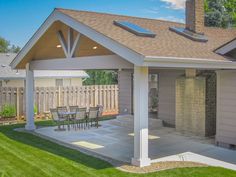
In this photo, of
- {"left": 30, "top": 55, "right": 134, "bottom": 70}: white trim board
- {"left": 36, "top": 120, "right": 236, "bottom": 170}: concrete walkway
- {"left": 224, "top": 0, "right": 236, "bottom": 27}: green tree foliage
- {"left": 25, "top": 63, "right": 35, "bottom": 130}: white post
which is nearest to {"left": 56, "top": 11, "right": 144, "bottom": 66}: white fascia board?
{"left": 30, "top": 55, "right": 134, "bottom": 70}: white trim board

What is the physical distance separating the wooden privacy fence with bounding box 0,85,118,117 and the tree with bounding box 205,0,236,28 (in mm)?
13046

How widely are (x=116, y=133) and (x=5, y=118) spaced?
6585mm

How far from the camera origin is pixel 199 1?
43.3 feet

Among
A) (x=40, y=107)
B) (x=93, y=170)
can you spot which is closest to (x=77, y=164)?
(x=93, y=170)

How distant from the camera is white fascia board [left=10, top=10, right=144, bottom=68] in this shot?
8.12m

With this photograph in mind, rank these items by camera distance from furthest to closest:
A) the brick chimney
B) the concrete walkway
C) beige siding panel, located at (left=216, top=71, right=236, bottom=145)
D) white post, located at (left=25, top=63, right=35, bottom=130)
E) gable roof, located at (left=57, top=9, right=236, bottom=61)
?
white post, located at (left=25, top=63, right=35, bottom=130), the brick chimney, beige siding panel, located at (left=216, top=71, right=236, bottom=145), the concrete walkway, gable roof, located at (left=57, top=9, right=236, bottom=61)

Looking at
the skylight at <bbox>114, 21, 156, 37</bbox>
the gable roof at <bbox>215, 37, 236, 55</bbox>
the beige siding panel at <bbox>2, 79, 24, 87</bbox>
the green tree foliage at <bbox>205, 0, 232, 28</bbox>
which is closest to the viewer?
the skylight at <bbox>114, 21, 156, 37</bbox>

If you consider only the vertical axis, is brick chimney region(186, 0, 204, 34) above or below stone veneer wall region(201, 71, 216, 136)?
above

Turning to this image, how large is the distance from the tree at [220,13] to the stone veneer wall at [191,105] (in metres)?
16.9

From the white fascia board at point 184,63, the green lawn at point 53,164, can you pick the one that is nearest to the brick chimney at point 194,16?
the white fascia board at point 184,63

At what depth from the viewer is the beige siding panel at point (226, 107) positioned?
10607 mm

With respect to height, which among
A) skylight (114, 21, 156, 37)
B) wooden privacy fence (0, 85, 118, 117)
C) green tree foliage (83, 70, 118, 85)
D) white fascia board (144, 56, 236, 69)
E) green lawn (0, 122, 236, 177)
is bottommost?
green lawn (0, 122, 236, 177)

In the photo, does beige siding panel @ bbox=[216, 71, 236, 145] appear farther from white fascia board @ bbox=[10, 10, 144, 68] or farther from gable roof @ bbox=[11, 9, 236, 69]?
white fascia board @ bbox=[10, 10, 144, 68]

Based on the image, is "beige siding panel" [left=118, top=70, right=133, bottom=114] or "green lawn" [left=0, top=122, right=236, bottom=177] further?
"beige siding panel" [left=118, top=70, right=133, bottom=114]
